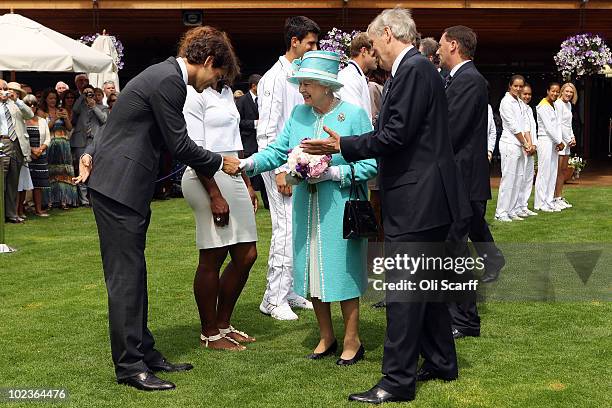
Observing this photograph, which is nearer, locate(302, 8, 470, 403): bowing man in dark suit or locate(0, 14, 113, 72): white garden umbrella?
locate(302, 8, 470, 403): bowing man in dark suit

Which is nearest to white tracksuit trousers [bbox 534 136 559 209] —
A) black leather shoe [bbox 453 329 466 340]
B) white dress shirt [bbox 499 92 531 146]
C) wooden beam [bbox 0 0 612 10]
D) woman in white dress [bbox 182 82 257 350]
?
white dress shirt [bbox 499 92 531 146]

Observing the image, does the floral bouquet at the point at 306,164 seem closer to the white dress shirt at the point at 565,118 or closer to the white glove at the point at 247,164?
the white glove at the point at 247,164

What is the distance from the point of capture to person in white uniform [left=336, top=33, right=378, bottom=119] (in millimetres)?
7180

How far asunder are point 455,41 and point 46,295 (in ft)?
14.2

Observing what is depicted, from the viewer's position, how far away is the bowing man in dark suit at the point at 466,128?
639cm

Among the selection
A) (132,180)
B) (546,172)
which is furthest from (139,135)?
(546,172)

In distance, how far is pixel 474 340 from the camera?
21.3ft

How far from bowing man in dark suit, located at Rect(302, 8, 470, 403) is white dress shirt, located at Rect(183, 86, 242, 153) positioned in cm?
147

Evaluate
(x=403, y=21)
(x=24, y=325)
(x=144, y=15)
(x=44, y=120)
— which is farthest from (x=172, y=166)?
(x=403, y=21)

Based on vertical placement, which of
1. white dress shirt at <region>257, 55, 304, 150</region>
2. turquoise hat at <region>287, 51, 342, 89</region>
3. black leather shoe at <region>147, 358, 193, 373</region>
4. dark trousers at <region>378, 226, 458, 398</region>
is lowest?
Answer: black leather shoe at <region>147, 358, 193, 373</region>

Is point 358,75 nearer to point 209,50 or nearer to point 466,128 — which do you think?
point 466,128

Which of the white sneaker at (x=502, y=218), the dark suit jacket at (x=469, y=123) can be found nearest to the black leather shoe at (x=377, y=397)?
the dark suit jacket at (x=469, y=123)

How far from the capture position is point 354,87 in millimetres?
7230

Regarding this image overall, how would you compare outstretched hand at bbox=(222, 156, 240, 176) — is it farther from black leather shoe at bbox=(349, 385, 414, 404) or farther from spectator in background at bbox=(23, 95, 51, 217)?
spectator in background at bbox=(23, 95, 51, 217)
